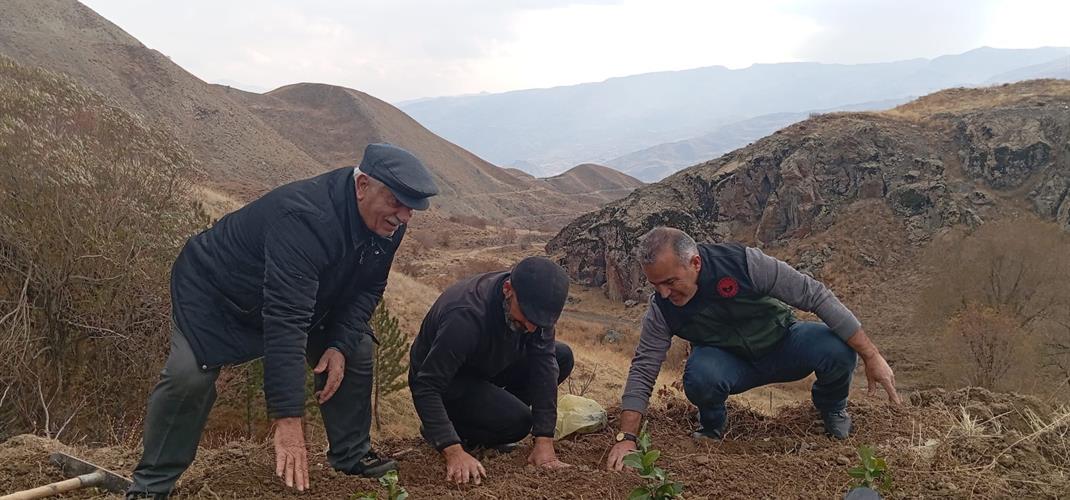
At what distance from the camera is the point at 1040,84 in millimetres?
29719

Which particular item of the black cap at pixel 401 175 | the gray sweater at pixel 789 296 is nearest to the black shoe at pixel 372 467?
the gray sweater at pixel 789 296

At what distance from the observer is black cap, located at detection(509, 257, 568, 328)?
2.83 meters

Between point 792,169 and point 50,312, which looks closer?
point 50,312

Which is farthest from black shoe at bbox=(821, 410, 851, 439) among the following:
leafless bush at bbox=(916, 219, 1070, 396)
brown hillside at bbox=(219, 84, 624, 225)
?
brown hillside at bbox=(219, 84, 624, 225)

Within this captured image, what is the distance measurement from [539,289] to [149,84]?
6060cm

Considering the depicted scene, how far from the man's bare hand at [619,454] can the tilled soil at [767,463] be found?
3.4 inches

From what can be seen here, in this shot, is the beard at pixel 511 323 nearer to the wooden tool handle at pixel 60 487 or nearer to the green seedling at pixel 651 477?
the green seedling at pixel 651 477

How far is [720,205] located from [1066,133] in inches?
510

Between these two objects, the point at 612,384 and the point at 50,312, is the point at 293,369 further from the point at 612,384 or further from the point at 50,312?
the point at 612,384

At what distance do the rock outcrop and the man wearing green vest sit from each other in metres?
24.8

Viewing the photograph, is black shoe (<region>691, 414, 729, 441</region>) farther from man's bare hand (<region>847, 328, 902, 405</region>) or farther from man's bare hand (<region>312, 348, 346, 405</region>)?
man's bare hand (<region>312, 348, 346, 405</region>)

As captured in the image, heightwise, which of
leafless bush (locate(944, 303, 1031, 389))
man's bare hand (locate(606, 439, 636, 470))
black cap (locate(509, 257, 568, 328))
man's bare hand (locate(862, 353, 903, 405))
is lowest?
leafless bush (locate(944, 303, 1031, 389))

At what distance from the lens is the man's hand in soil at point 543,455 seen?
10.7 ft

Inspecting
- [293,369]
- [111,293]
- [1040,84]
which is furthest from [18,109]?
[1040,84]
